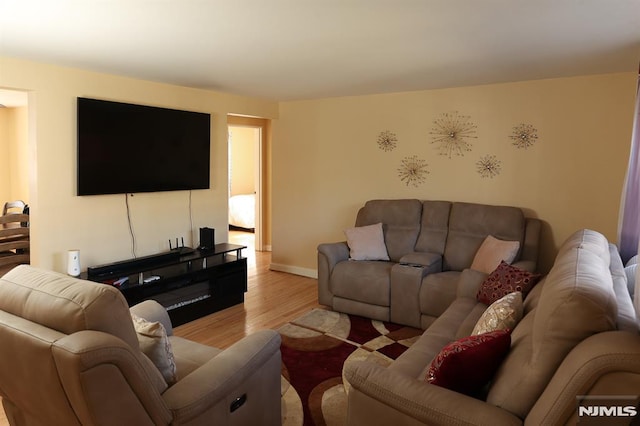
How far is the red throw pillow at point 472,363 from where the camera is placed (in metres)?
1.71

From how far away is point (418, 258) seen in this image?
13.7 feet

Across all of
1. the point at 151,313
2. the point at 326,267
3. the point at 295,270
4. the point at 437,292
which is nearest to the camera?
the point at 151,313

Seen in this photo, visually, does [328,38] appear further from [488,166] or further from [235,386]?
[488,166]

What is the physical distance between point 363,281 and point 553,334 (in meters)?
2.77

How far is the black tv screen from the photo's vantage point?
3855mm

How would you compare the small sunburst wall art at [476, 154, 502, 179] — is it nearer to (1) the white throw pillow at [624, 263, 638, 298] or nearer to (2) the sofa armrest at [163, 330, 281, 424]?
(1) the white throw pillow at [624, 263, 638, 298]

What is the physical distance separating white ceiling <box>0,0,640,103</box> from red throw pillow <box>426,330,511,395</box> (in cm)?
162

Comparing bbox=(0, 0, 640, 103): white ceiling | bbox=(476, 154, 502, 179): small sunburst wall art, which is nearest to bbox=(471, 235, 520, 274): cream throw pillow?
bbox=(476, 154, 502, 179): small sunburst wall art

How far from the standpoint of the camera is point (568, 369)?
1.33 metres

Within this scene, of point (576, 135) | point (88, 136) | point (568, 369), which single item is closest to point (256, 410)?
point (568, 369)

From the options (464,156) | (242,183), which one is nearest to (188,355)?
(464,156)

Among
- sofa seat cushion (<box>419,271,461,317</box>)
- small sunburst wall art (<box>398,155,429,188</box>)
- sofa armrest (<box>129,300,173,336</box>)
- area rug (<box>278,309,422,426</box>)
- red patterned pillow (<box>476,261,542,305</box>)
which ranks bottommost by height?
area rug (<box>278,309,422,426</box>)

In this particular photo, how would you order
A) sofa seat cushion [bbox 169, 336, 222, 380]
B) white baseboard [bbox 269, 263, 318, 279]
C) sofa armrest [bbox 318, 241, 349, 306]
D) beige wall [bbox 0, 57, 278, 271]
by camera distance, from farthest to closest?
white baseboard [bbox 269, 263, 318, 279]
sofa armrest [bbox 318, 241, 349, 306]
beige wall [bbox 0, 57, 278, 271]
sofa seat cushion [bbox 169, 336, 222, 380]

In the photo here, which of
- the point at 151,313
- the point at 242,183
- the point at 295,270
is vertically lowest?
the point at 295,270
